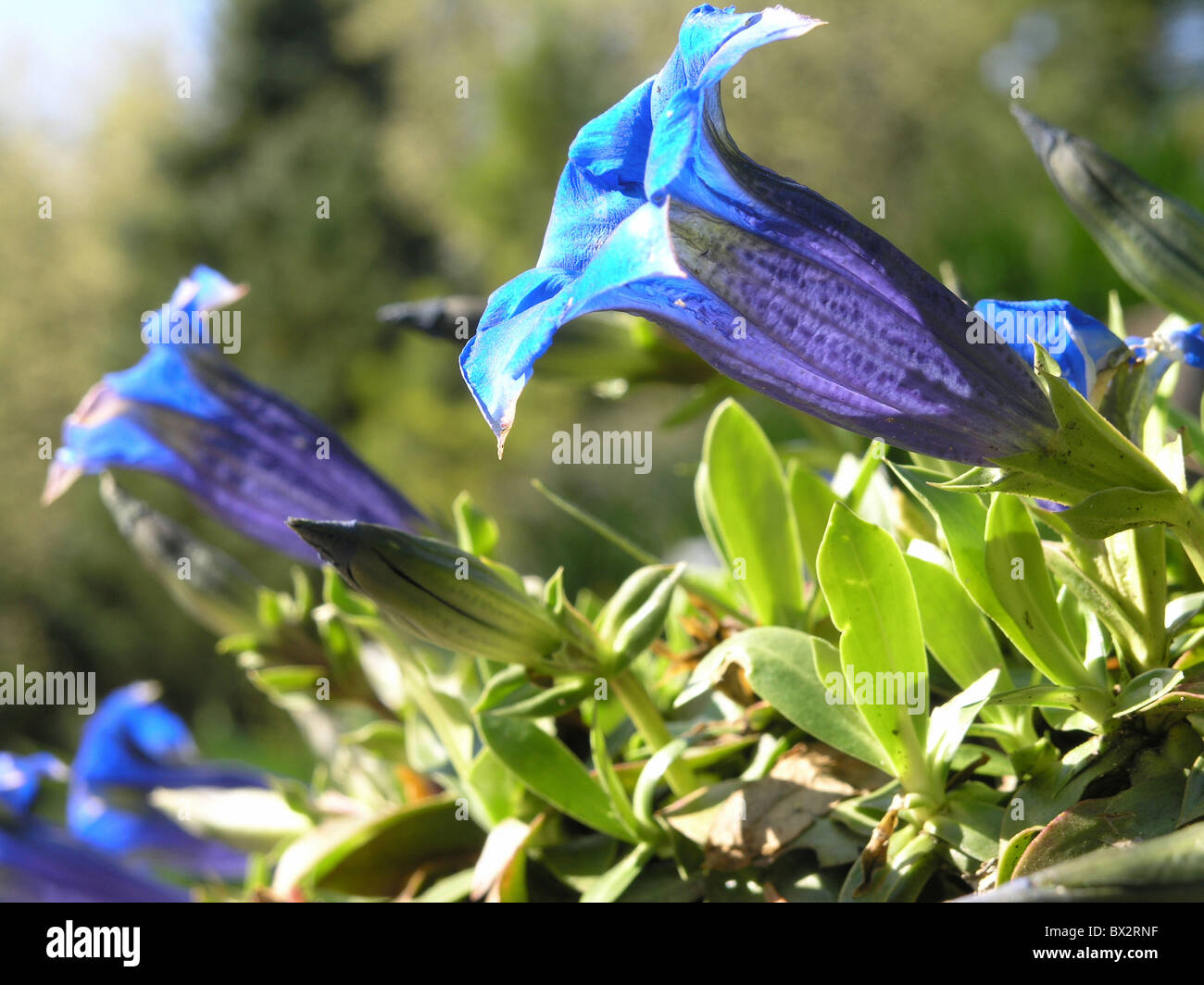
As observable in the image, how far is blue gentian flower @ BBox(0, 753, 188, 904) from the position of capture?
766 mm

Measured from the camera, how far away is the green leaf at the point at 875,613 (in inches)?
16.5

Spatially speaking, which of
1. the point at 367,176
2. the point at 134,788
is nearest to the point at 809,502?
the point at 134,788

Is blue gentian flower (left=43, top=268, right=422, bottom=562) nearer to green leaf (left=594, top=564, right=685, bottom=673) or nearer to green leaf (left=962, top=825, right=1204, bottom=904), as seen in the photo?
green leaf (left=594, top=564, right=685, bottom=673)

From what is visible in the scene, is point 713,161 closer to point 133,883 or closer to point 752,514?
point 752,514

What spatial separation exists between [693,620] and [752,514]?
0.07 metres

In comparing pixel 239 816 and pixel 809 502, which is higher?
pixel 809 502

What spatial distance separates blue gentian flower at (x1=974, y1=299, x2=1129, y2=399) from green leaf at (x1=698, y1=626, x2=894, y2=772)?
5.9 inches

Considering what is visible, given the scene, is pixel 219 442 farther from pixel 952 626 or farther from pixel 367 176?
pixel 367 176

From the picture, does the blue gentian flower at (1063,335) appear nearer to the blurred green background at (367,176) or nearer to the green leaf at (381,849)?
the green leaf at (381,849)

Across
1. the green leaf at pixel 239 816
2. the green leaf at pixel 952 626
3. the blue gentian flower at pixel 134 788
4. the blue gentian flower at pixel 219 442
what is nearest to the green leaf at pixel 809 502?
the green leaf at pixel 952 626

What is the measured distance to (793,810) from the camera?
0.47 m

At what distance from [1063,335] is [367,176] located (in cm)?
1018

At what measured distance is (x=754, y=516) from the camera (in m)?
0.57

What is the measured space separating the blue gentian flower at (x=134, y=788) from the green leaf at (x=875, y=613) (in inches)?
22.3
